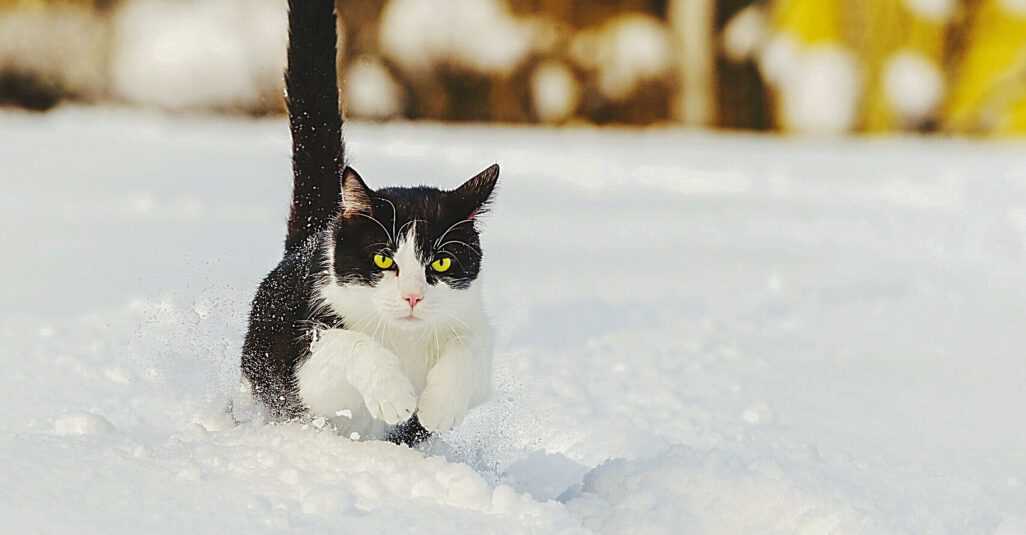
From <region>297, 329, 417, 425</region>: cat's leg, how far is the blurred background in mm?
7605

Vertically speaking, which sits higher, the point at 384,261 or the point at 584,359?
the point at 384,261

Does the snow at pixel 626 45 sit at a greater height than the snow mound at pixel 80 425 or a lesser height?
greater

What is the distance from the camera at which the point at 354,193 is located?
2.00 m

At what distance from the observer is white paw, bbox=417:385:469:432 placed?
1.93 m

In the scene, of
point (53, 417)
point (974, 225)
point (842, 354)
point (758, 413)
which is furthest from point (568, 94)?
point (53, 417)

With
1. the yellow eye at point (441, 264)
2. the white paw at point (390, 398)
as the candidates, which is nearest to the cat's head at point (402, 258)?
the yellow eye at point (441, 264)

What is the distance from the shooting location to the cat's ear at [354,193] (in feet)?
6.48

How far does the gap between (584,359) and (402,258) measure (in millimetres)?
1332

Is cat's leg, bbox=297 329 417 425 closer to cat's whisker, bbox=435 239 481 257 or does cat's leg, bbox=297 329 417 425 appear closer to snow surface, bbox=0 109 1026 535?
snow surface, bbox=0 109 1026 535

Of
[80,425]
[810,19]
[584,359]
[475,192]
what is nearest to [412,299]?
→ [475,192]

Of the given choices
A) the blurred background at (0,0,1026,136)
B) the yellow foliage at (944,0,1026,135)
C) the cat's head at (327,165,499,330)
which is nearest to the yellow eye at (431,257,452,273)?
the cat's head at (327,165,499,330)

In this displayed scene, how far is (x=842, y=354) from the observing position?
11.1 ft

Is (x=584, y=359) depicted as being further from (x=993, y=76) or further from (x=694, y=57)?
(x=993, y=76)

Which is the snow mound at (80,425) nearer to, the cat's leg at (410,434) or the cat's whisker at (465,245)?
the cat's leg at (410,434)
